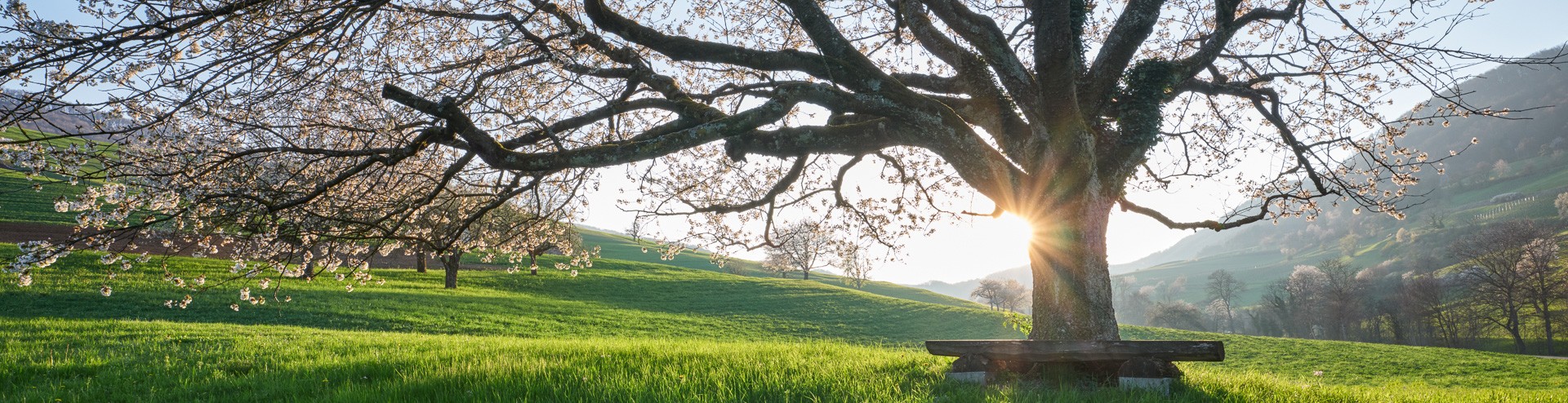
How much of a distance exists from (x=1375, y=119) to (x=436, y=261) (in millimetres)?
56892

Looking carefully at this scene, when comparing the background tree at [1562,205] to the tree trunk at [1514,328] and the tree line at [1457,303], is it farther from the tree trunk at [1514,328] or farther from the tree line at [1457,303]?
the tree trunk at [1514,328]

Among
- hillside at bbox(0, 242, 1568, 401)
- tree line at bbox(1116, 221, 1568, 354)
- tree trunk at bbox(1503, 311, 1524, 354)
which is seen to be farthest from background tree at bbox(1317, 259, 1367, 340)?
hillside at bbox(0, 242, 1568, 401)

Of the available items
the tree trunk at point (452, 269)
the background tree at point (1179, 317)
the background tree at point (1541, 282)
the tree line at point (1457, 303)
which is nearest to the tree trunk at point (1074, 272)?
the tree trunk at point (452, 269)

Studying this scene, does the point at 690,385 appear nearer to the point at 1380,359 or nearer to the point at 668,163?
the point at 668,163

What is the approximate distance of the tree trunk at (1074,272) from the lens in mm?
7625

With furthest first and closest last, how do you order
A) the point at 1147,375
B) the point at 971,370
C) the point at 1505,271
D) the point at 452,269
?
the point at 1505,271 → the point at 452,269 → the point at 971,370 → the point at 1147,375

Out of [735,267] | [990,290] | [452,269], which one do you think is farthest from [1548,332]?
[452,269]

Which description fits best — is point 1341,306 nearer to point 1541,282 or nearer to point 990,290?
point 1541,282

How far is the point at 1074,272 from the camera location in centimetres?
770

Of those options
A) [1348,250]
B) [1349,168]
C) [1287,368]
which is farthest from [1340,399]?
[1348,250]

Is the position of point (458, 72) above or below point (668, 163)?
above

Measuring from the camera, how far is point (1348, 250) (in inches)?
Result: 6339

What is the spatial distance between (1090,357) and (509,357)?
6.72 metres

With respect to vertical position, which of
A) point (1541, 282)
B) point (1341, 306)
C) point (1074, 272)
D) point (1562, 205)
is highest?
point (1562, 205)
